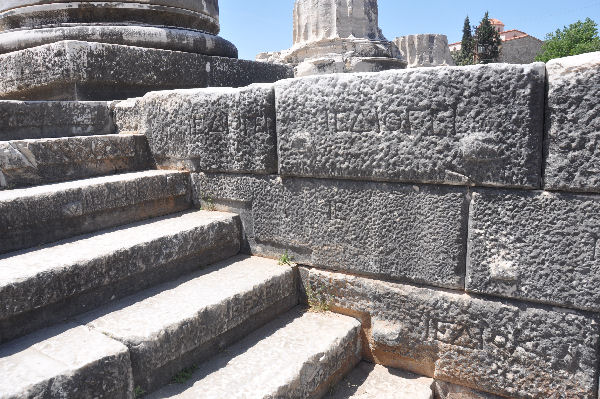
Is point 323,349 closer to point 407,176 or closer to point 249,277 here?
point 249,277

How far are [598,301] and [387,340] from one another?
3.15 feet

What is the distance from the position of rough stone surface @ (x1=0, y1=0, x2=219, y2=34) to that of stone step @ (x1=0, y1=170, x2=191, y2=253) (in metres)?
1.84

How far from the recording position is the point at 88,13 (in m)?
3.79

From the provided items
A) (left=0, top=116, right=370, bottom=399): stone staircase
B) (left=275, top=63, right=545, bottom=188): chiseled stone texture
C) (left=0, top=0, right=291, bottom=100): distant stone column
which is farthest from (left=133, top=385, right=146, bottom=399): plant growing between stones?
(left=0, top=0, right=291, bottom=100): distant stone column

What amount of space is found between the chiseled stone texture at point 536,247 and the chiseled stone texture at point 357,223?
85 millimetres

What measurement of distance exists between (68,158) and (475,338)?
97.7 inches

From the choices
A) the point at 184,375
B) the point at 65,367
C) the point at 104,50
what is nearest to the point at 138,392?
the point at 184,375

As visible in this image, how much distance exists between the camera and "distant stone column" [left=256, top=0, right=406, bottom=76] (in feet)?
34.5

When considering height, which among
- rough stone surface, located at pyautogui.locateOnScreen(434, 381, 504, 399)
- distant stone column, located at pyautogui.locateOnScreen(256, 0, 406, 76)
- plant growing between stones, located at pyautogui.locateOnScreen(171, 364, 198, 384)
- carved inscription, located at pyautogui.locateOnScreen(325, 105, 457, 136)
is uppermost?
distant stone column, located at pyautogui.locateOnScreen(256, 0, 406, 76)

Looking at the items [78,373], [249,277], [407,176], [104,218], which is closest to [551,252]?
[407,176]

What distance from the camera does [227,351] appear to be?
203cm

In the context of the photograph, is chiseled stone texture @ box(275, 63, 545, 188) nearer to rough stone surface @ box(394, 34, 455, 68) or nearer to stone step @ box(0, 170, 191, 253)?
stone step @ box(0, 170, 191, 253)

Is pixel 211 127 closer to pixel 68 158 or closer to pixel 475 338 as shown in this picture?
pixel 68 158

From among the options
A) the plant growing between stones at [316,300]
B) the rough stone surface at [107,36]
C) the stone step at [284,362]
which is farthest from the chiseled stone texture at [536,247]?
the rough stone surface at [107,36]
